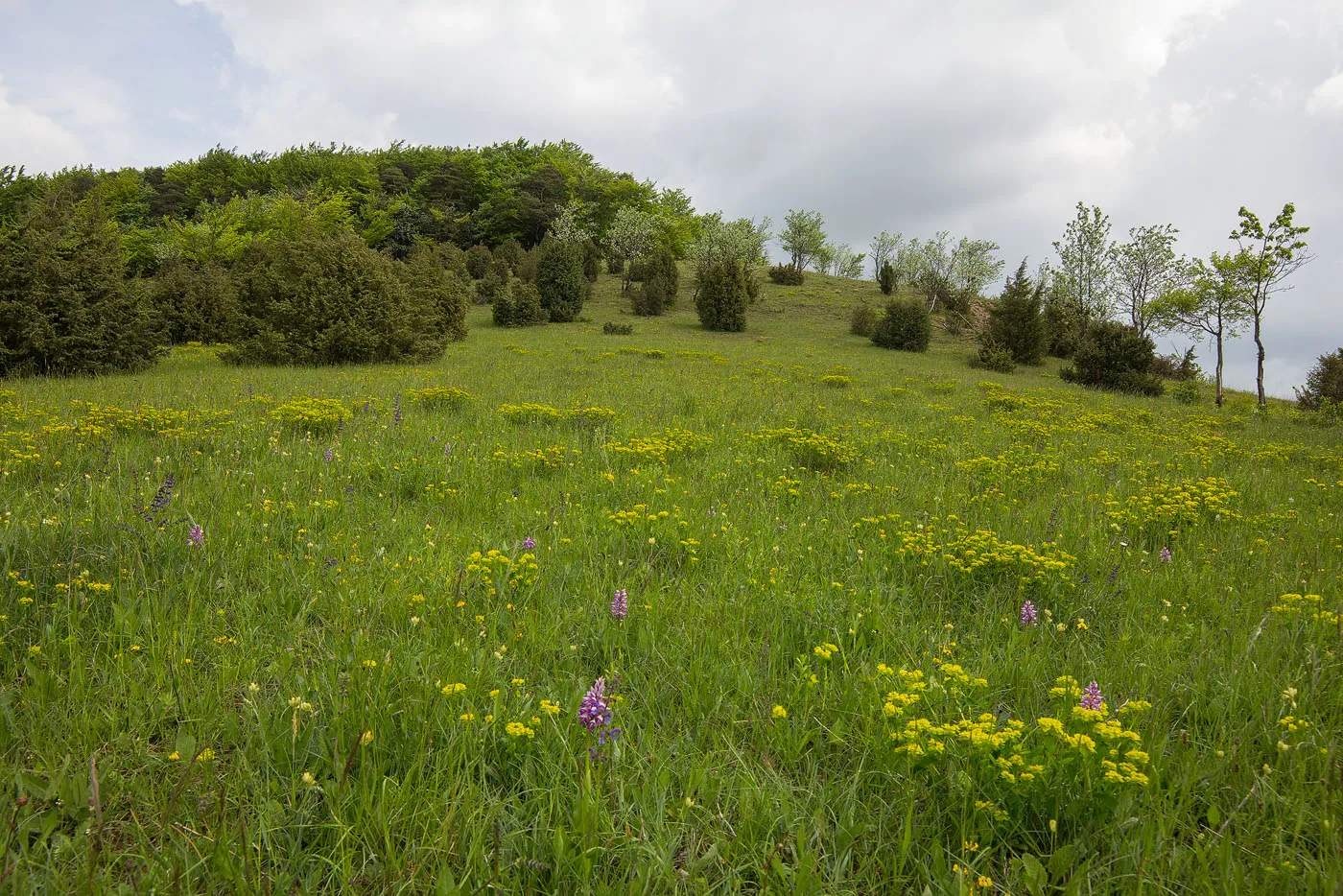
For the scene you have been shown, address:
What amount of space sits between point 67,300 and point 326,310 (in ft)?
16.4

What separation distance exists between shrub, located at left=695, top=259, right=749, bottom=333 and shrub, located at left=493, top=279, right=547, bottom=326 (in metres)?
9.34

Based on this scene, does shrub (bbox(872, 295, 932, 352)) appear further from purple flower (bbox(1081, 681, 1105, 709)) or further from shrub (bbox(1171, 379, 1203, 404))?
purple flower (bbox(1081, 681, 1105, 709))

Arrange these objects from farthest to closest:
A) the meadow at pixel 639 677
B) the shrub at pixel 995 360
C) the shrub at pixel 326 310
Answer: the shrub at pixel 995 360
the shrub at pixel 326 310
the meadow at pixel 639 677

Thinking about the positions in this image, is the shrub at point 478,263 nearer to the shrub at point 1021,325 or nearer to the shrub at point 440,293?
the shrub at point 440,293

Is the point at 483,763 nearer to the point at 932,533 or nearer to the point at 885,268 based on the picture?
the point at 932,533

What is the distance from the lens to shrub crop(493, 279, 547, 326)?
31.2 meters

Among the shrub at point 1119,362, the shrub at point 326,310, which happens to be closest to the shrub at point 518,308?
the shrub at point 326,310

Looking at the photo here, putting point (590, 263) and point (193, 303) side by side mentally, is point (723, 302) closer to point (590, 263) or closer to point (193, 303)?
point (590, 263)

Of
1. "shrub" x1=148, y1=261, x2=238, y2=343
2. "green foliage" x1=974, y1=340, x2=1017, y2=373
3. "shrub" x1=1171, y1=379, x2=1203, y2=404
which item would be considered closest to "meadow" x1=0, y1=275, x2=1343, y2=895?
"shrub" x1=1171, y1=379, x2=1203, y2=404

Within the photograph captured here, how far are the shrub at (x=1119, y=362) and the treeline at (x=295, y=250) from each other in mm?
24078

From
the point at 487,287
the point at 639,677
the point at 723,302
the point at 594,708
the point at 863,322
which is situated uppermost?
the point at 487,287

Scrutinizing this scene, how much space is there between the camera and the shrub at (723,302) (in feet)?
110

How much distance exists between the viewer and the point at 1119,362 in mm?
22359

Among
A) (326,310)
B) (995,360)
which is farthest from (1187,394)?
(326,310)
